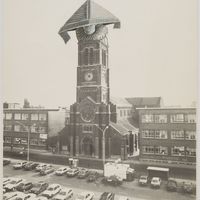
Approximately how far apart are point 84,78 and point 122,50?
533 mm

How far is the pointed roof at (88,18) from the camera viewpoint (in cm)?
353

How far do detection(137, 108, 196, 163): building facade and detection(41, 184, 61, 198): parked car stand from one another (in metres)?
1.05

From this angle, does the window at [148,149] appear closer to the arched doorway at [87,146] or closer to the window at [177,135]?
the window at [177,135]

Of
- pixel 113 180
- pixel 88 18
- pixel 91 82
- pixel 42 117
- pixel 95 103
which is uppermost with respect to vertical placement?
pixel 88 18

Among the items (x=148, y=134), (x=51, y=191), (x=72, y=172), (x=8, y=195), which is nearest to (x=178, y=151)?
(x=148, y=134)

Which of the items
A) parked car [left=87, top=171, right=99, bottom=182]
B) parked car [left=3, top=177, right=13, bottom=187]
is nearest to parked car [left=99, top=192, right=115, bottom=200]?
parked car [left=87, top=171, right=99, bottom=182]

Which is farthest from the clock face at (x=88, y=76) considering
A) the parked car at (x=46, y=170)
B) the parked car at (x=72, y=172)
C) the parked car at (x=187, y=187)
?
the parked car at (x=187, y=187)

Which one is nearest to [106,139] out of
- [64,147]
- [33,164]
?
[64,147]

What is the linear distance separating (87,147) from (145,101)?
0.87 m

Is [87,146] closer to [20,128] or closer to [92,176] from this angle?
[92,176]

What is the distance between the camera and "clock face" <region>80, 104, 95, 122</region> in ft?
11.9

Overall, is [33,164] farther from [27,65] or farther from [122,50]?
[122,50]

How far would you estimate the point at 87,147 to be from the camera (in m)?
3.65

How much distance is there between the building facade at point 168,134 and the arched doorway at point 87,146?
1.91 ft
